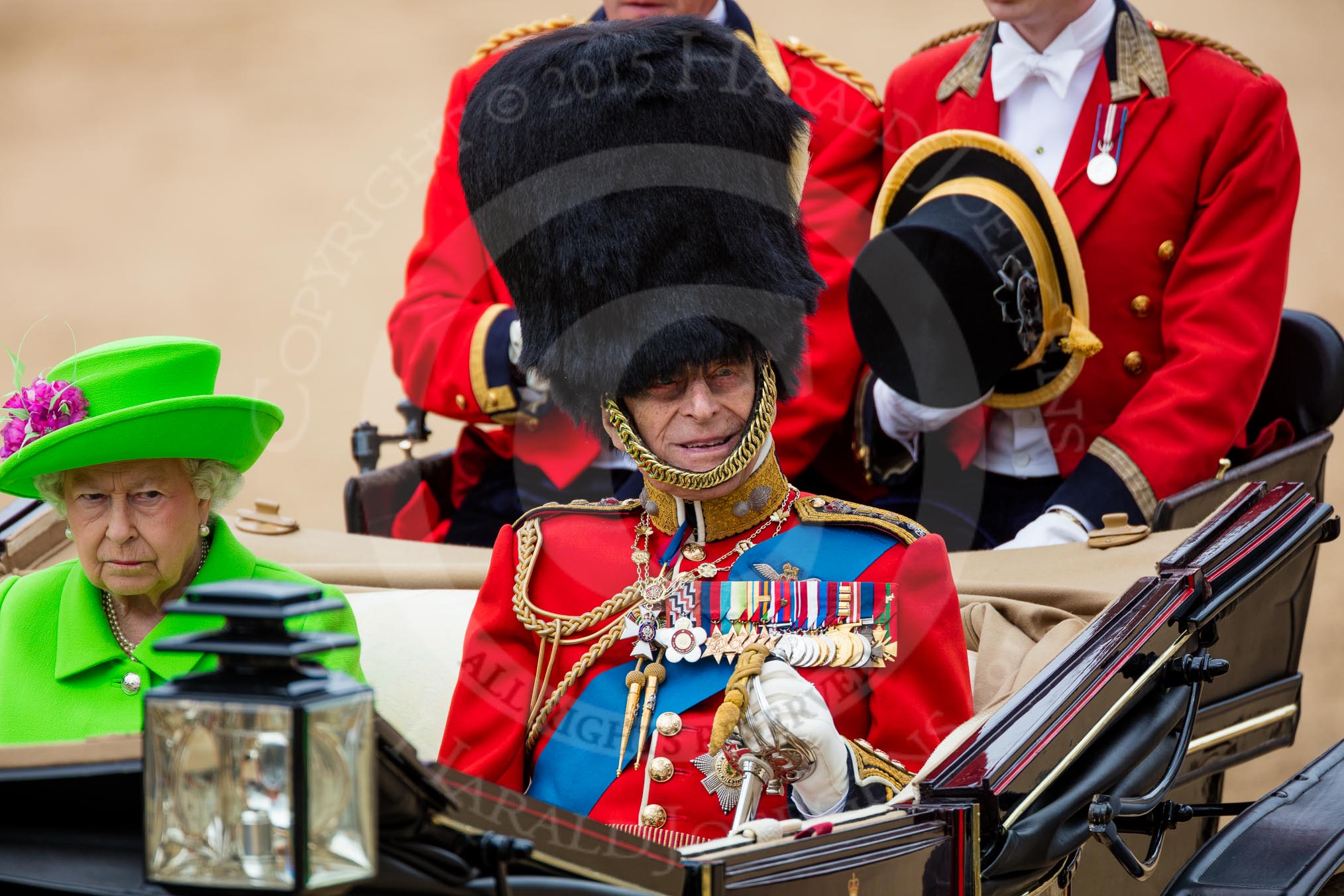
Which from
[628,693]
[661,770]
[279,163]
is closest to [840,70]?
[628,693]

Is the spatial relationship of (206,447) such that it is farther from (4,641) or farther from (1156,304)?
(1156,304)

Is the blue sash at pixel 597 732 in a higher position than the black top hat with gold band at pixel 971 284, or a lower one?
lower

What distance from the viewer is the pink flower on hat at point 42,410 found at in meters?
1.89

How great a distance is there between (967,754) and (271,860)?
34.1 inches

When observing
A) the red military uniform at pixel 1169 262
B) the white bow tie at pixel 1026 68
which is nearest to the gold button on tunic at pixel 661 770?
the red military uniform at pixel 1169 262

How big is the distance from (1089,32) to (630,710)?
158 centimetres

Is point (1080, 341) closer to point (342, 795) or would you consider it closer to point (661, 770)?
point (661, 770)

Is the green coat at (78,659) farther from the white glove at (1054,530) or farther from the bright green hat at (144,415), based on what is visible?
the white glove at (1054,530)

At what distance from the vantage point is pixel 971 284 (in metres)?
2.62

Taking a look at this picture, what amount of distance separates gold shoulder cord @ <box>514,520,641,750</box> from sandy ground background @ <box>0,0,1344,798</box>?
17.4 ft

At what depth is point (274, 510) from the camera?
3168mm

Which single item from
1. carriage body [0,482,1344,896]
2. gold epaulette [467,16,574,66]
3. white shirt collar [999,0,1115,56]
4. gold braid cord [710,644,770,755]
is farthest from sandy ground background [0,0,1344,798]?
gold braid cord [710,644,770,755]

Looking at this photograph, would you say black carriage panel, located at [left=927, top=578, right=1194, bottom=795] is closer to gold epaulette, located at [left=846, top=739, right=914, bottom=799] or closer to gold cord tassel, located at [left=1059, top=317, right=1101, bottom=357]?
gold epaulette, located at [left=846, top=739, right=914, bottom=799]

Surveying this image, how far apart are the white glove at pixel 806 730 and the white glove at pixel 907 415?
41.8 inches
